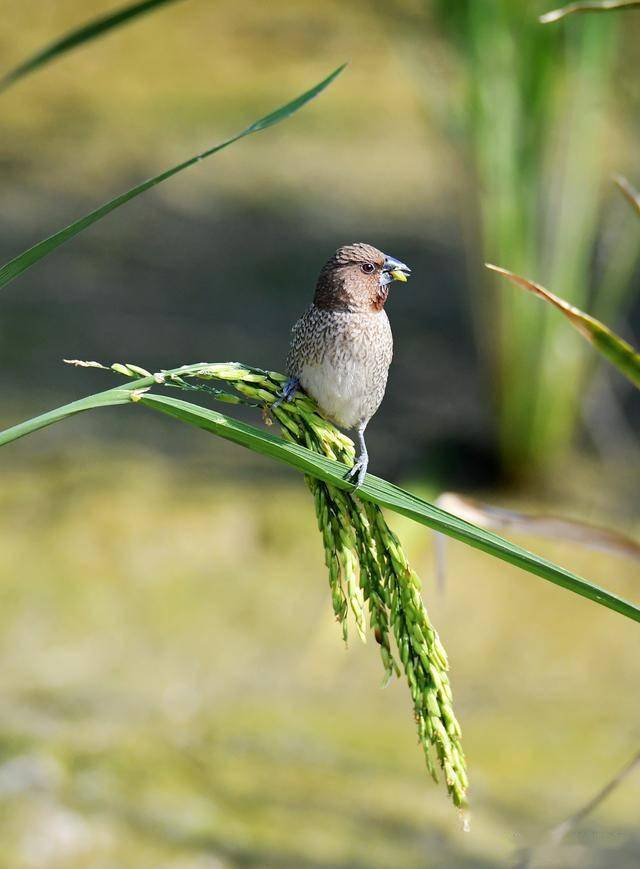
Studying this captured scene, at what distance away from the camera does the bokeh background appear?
13.2ft

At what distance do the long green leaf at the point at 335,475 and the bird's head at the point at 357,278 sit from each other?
1.11ft

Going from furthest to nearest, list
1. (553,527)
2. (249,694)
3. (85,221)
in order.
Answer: (249,694) → (553,527) → (85,221)

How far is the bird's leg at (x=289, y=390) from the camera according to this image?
158cm

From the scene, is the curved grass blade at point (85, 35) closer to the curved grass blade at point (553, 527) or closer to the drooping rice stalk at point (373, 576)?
the drooping rice stalk at point (373, 576)

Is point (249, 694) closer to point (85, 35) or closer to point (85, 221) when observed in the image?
point (85, 35)

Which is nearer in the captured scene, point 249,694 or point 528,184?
point 249,694

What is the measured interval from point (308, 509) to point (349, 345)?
391cm

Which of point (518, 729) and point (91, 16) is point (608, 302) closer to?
point (518, 729)

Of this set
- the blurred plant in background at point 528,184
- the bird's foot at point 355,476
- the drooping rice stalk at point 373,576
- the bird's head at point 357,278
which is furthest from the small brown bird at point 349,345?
the blurred plant in background at point 528,184

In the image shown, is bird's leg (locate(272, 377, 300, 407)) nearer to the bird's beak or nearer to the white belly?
the white belly

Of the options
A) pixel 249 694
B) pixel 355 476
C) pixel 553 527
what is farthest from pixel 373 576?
pixel 249 694

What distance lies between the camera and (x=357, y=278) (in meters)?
1.70

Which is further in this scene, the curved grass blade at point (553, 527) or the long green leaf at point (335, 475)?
the curved grass blade at point (553, 527)

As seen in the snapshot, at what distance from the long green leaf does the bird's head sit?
1.11 feet
